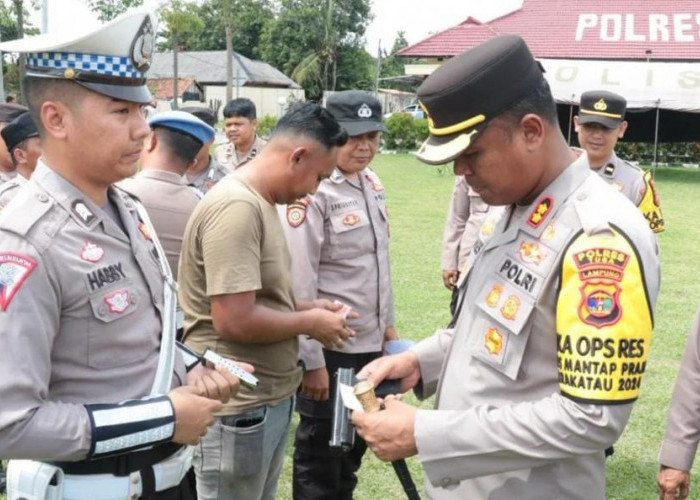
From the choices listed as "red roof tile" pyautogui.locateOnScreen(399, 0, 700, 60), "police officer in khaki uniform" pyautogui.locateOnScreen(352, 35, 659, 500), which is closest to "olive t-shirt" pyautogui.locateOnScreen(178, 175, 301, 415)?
"police officer in khaki uniform" pyautogui.locateOnScreen(352, 35, 659, 500)

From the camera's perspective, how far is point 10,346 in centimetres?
173

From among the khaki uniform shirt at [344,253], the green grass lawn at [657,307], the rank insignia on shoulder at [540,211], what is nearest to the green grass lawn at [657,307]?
the green grass lawn at [657,307]

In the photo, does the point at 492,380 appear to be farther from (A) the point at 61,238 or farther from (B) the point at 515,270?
(A) the point at 61,238

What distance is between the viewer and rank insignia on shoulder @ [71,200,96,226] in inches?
76.8

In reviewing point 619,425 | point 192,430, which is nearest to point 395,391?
point 192,430

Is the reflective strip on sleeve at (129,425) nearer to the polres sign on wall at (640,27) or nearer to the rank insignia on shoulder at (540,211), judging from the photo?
the rank insignia on shoulder at (540,211)

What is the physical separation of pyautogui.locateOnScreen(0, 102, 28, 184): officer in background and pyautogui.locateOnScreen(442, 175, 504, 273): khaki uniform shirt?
2.99 m

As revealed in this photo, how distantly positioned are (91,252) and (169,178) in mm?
1920

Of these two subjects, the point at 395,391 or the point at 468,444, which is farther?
the point at 395,391

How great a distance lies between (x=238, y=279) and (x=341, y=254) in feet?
3.76

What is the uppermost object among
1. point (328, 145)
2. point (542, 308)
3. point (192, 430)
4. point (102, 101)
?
point (102, 101)

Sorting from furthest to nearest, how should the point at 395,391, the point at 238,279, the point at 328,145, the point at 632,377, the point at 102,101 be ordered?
the point at 328,145 < the point at 238,279 < the point at 395,391 < the point at 102,101 < the point at 632,377

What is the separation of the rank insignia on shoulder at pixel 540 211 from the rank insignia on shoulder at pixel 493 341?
11.2 inches

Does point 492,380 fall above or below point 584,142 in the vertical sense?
below
